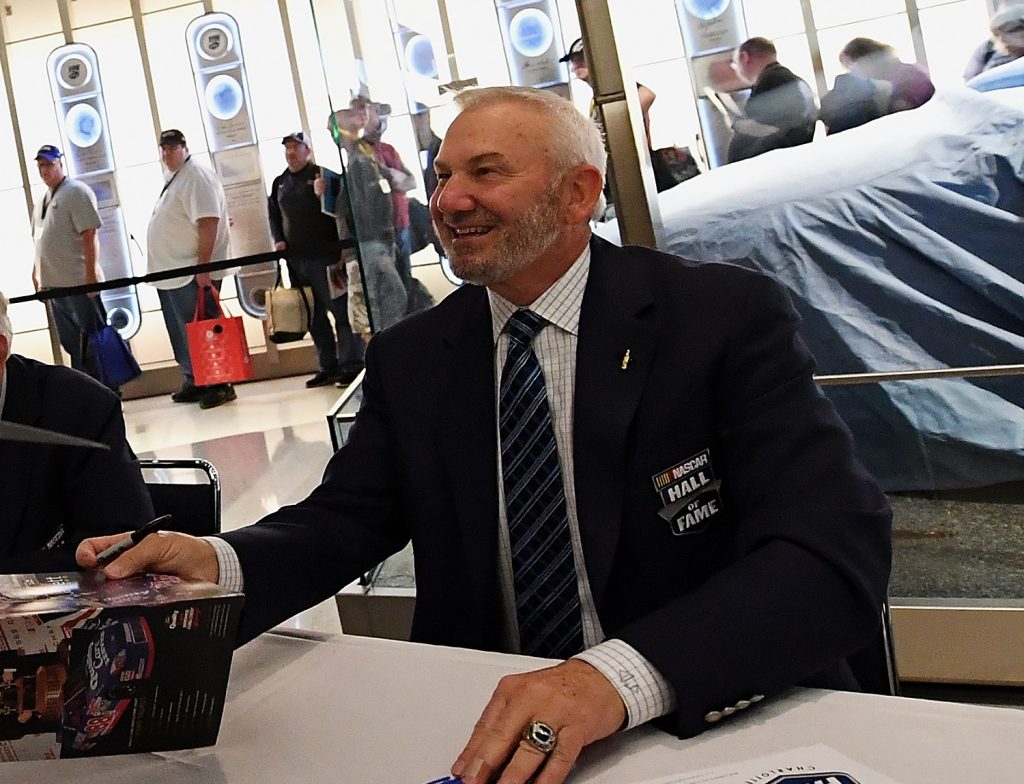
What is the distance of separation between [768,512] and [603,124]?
1.84 m

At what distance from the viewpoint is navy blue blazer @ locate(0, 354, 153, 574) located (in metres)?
1.95

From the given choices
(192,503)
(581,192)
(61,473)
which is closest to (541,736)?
(581,192)

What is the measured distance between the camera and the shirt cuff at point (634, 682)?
3.42ft

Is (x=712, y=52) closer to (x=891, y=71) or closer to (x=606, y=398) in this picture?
(x=891, y=71)

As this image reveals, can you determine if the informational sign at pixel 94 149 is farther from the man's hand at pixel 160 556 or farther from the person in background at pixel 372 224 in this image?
the man's hand at pixel 160 556

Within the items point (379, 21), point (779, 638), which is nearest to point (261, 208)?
point (379, 21)

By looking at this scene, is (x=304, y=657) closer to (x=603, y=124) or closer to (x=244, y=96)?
(x=603, y=124)

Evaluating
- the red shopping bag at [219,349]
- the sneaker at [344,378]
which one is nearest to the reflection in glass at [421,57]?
the red shopping bag at [219,349]

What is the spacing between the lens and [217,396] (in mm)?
8250

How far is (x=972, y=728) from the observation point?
979 mm

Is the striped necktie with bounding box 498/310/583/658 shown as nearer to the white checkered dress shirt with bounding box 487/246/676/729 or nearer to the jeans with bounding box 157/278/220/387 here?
the white checkered dress shirt with bounding box 487/246/676/729

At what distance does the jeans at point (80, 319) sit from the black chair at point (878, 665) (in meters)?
7.32

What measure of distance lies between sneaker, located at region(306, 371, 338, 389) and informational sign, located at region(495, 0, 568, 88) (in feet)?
17.6

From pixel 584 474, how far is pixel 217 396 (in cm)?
717
